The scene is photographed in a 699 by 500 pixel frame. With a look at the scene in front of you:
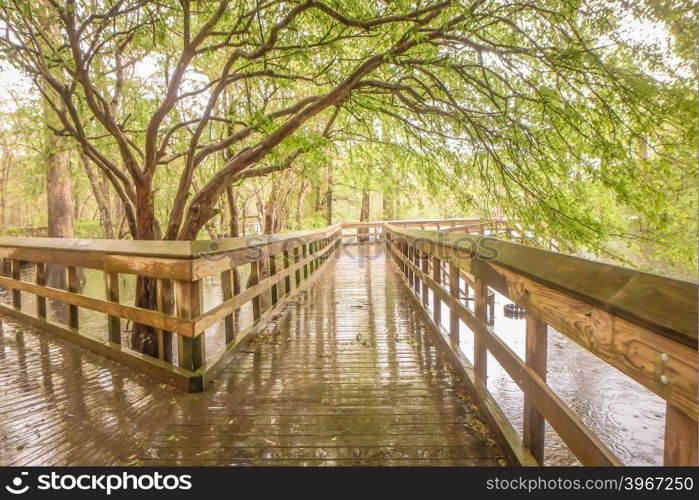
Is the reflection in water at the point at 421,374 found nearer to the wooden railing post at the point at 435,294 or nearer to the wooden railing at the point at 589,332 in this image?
the wooden railing post at the point at 435,294

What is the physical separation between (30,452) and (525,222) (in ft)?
17.4

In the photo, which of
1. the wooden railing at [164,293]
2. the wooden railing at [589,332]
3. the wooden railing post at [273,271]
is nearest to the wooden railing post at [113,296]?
the wooden railing at [164,293]

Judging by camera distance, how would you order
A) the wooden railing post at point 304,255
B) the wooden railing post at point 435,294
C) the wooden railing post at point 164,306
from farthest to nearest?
the wooden railing post at point 304,255
the wooden railing post at point 435,294
the wooden railing post at point 164,306

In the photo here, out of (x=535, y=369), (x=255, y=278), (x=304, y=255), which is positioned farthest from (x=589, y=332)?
(x=304, y=255)

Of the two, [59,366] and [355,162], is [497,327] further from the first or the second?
[59,366]

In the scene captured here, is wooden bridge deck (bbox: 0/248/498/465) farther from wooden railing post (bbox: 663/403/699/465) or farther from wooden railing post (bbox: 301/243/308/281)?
wooden railing post (bbox: 301/243/308/281)

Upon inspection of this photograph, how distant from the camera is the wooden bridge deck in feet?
7.09

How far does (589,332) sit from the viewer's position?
1.35 m

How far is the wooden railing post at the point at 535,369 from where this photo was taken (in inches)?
69.9

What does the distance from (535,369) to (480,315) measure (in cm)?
87

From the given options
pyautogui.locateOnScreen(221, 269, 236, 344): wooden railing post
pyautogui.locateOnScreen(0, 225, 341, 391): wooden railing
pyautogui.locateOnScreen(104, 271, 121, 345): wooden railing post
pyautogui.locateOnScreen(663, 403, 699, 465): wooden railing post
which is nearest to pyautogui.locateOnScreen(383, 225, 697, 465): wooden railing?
pyautogui.locateOnScreen(663, 403, 699, 465): wooden railing post

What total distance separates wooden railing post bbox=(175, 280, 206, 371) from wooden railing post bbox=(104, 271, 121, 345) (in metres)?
0.92

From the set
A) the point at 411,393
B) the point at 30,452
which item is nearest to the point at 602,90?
the point at 411,393
